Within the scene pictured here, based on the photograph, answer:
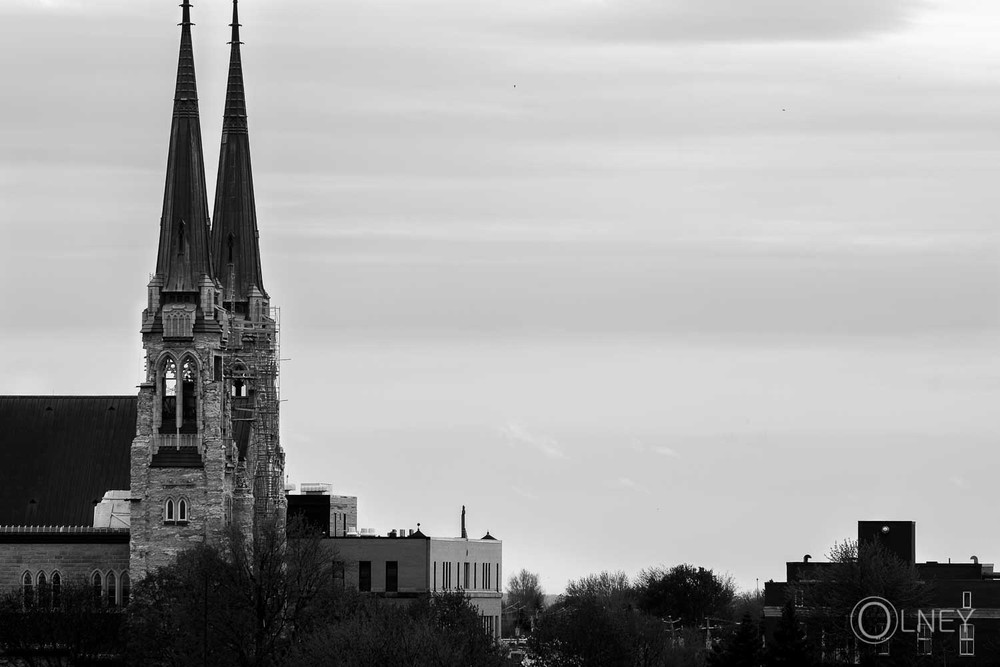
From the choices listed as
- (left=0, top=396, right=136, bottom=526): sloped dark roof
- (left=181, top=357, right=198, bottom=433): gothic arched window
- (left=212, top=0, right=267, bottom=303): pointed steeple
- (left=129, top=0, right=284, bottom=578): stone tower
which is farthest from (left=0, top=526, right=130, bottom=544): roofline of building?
(left=212, top=0, right=267, bottom=303): pointed steeple

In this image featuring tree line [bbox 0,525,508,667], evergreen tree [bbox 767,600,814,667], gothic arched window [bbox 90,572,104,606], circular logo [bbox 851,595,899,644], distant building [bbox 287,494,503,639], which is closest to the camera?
tree line [bbox 0,525,508,667]

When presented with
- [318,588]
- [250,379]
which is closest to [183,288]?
[250,379]

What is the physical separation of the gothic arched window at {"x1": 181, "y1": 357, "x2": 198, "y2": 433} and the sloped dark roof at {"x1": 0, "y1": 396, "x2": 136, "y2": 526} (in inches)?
455

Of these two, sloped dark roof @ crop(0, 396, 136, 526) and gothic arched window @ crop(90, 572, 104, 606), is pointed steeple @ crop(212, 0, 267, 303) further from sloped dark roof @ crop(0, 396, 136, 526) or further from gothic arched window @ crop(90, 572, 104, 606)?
gothic arched window @ crop(90, 572, 104, 606)

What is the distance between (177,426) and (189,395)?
1.88 meters

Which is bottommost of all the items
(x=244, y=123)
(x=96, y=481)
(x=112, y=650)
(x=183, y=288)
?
(x=112, y=650)

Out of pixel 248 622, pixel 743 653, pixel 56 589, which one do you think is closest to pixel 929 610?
pixel 743 653

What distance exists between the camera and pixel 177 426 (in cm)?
14038

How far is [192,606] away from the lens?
393 ft

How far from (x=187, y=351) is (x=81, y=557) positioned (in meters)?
15.9

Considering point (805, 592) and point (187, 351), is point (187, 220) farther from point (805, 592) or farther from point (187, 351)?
point (805, 592)

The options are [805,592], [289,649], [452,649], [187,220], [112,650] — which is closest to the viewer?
[452,649]

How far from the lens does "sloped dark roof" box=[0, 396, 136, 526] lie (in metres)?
151

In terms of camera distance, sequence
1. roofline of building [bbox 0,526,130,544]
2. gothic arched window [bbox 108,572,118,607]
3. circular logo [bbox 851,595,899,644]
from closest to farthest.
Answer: circular logo [bbox 851,595,899,644], gothic arched window [bbox 108,572,118,607], roofline of building [bbox 0,526,130,544]
